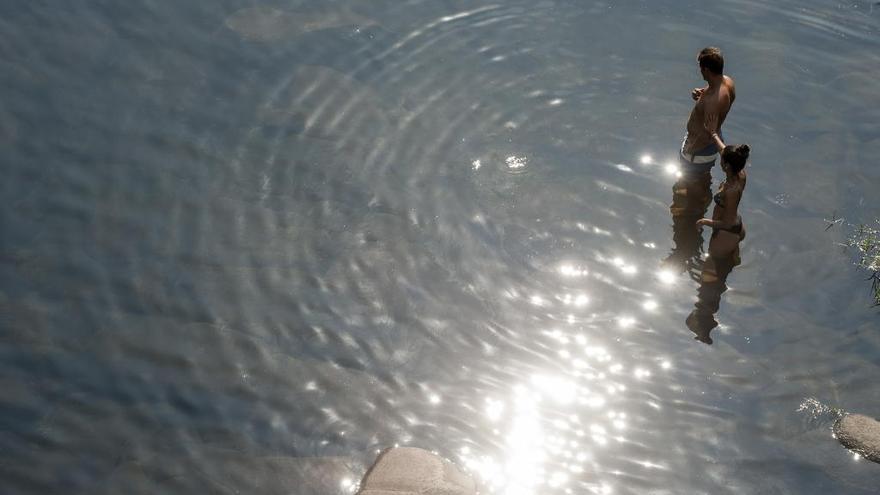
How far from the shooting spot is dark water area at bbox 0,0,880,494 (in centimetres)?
935

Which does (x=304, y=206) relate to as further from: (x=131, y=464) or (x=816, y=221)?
(x=816, y=221)

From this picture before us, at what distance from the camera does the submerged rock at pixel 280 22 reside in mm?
14992

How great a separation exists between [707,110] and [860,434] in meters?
4.30

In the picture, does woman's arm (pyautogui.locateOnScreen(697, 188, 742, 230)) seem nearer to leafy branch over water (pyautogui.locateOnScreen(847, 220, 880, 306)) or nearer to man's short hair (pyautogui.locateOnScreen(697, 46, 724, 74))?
man's short hair (pyautogui.locateOnScreen(697, 46, 724, 74))

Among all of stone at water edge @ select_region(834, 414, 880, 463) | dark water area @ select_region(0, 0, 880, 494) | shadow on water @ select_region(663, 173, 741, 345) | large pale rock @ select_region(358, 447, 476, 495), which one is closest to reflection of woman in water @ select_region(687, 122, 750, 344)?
shadow on water @ select_region(663, 173, 741, 345)

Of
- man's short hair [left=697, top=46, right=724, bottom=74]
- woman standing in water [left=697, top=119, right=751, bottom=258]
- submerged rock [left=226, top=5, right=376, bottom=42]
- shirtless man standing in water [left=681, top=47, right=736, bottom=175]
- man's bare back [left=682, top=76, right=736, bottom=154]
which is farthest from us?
submerged rock [left=226, top=5, right=376, bottom=42]

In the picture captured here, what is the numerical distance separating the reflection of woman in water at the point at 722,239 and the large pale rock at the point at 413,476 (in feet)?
11.1

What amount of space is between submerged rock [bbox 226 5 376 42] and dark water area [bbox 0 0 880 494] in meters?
0.05

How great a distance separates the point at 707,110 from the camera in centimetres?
1178

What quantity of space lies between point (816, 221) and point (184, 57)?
9.20 meters

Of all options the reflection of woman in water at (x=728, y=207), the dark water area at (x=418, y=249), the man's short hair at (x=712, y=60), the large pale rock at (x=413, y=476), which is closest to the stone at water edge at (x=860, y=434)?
the dark water area at (x=418, y=249)

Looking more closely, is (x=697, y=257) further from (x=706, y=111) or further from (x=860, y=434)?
(x=860, y=434)

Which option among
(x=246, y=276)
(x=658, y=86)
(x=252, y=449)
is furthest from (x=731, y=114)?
(x=252, y=449)

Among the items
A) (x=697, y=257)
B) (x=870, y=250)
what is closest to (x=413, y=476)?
(x=697, y=257)
